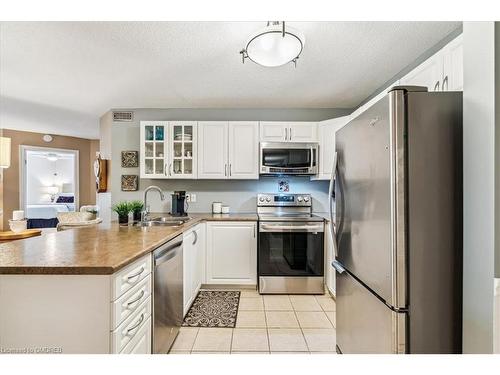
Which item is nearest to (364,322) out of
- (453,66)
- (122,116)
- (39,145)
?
(453,66)

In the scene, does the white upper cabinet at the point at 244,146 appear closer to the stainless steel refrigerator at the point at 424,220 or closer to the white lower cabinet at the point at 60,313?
the stainless steel refrigerator at the point at 424,220

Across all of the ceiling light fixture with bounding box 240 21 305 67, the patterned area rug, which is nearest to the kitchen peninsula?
the patterned area rug

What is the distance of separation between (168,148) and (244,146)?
100 centimetres

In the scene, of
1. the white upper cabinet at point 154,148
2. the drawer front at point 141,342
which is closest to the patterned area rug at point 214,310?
the drawer front at point 141,342

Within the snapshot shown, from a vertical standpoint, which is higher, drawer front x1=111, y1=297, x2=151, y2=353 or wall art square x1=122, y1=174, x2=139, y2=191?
wall art square x1=122, y1=174, x2=139, y2=191

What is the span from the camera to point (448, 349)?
1.10 meters

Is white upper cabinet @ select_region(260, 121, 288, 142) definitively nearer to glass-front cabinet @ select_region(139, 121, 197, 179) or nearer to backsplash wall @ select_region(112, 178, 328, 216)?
backsplash wall @ select_region(112, 178, 328, 216)

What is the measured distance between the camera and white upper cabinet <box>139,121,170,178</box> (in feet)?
11.6

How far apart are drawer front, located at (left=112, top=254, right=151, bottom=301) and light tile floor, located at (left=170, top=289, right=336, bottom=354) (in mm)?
905

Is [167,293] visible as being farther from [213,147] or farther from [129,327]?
[213,147]

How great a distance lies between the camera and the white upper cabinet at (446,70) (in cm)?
160

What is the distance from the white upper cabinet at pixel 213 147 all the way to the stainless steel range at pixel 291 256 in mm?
989

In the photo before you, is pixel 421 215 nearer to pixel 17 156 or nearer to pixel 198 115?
pixel 198 115
